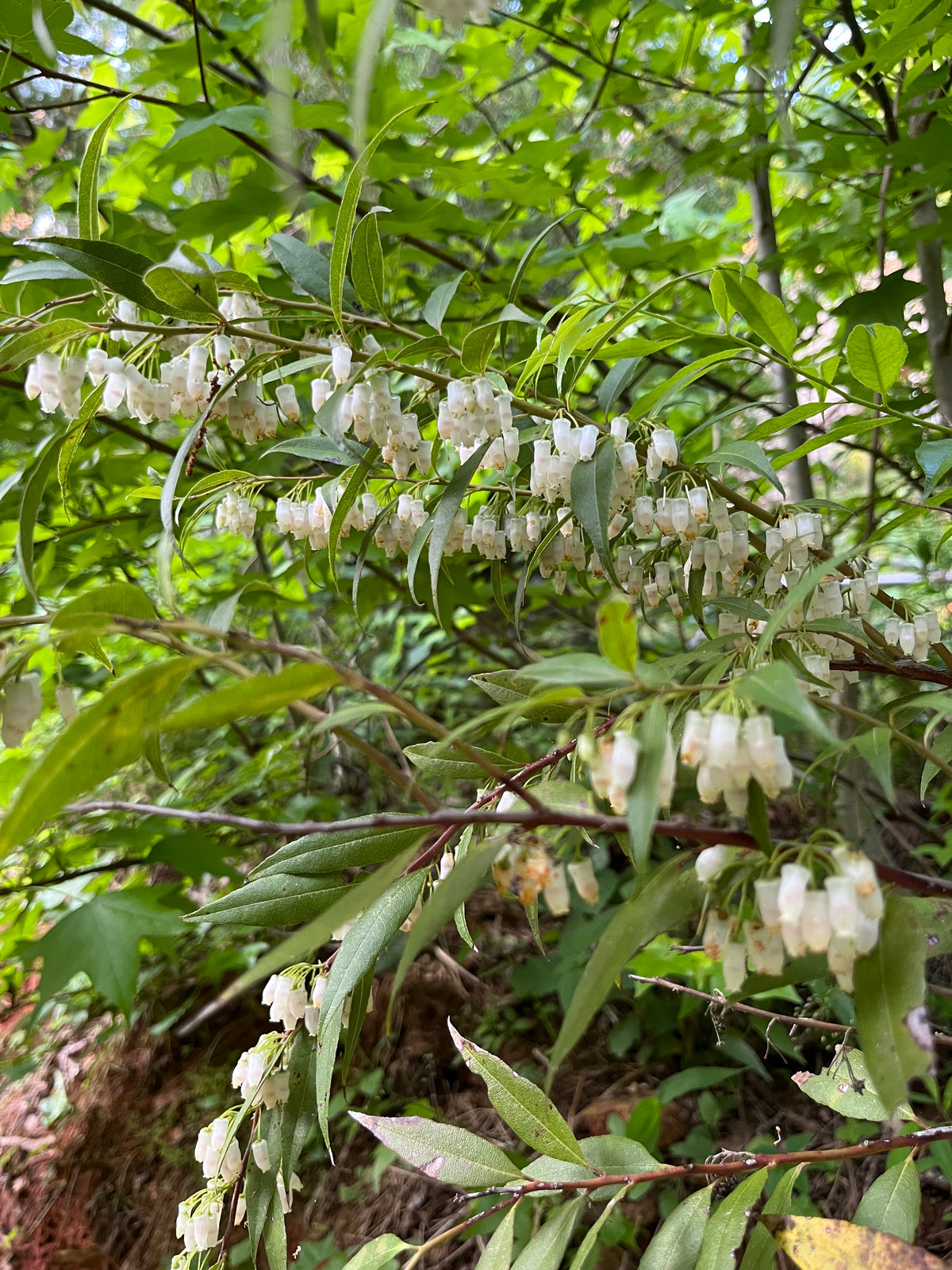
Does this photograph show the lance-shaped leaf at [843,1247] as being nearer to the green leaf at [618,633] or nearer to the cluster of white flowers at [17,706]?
the green leaf at [618,633]

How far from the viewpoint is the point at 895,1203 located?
0.78 metres

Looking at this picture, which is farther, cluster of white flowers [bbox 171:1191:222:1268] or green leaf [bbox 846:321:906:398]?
green leaf [bbox 846:321:906:398]

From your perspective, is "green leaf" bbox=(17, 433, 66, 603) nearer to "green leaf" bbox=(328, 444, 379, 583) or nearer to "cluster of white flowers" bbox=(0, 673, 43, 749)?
"cluster of white flowers" bbox=(0, 673, 43, 749)

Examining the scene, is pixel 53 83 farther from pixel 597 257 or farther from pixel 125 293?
pixel 125 293

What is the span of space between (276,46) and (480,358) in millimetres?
573

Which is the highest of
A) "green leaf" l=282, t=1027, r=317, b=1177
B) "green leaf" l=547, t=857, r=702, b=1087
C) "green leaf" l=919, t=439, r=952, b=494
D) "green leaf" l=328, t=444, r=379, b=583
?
"green leaf" l=328, t=444, r=379, b=583

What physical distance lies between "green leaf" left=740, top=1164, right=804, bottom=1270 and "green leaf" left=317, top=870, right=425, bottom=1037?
0.41m

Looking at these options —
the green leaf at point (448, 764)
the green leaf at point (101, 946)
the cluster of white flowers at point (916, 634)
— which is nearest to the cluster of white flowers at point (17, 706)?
the green leaf at point (448, 764)

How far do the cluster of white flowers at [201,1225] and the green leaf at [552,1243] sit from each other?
311 mm

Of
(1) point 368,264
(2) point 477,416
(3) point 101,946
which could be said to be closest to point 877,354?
(2) point 477,416

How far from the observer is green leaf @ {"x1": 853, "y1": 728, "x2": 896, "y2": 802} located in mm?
557

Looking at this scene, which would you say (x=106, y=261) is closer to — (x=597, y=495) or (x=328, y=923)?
(x=597, y=495)

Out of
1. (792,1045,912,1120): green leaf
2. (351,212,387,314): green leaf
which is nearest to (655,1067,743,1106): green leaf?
(792,1045,912,1120): green leaf

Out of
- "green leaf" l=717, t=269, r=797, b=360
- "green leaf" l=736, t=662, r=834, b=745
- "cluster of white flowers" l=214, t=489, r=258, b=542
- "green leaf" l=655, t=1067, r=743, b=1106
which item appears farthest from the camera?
"green leaf" l=655, t=1067, r=743, b=1106
